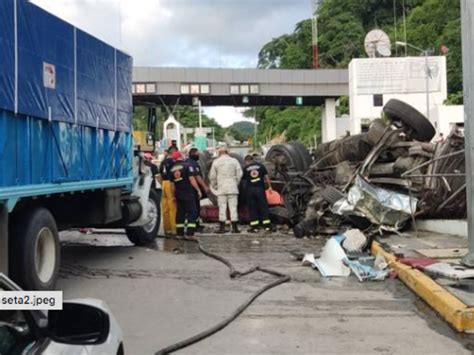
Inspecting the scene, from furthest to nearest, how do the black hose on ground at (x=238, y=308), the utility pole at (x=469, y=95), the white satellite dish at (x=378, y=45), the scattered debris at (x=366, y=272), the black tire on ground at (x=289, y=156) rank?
the white satellite dish at (x=378, y=45), the black tire on ground at (x=289, y=156), the scattered debris at (x=366, y=272), the utility pole at (x=469, y=95), the black hose on ground at (x=238, y=308)

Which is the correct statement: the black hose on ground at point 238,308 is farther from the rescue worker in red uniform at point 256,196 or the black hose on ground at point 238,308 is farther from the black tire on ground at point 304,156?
the black tire on ground at point 304,156

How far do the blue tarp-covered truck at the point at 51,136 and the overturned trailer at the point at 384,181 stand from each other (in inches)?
159

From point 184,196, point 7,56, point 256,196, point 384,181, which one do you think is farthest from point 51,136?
point 384,181

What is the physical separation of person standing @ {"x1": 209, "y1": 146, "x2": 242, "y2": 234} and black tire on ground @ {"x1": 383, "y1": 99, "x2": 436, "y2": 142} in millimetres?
3561

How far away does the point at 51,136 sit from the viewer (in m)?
7.35

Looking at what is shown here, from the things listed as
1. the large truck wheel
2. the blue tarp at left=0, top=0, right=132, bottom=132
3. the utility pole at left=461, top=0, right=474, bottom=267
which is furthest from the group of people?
the utility pole at left=461, top=0, right=474, bottom=267

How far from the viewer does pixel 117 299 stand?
24.3 feet

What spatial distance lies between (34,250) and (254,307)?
241 cm

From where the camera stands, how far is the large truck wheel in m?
11.7

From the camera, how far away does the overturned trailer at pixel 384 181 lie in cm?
1108

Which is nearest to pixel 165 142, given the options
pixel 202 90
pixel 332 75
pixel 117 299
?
pixel 202 90

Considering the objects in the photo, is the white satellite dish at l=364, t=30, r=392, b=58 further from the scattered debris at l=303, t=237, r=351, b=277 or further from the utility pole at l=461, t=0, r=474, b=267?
the utility pole at l=461, t=0, r=474, b=267

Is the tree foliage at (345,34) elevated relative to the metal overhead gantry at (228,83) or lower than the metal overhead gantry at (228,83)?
elevated

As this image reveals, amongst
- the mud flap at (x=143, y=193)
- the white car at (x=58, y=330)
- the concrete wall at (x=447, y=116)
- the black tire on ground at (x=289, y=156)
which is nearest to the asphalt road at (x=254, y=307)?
the mud flap at (x=143, y=193)
